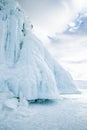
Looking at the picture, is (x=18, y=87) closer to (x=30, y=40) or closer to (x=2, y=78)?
(x=2, y=78)

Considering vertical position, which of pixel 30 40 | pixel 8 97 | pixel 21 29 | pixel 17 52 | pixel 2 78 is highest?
pixel 21 29

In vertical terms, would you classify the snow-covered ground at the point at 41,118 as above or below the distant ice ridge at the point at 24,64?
below

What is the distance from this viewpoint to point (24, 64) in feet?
53.8

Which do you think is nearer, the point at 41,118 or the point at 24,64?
the point at 41,118

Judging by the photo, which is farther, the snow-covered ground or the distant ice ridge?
the distant ice ridge

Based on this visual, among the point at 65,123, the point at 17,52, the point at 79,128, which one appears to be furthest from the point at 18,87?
the point at 79,128

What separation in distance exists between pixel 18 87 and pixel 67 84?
5791 millimetres

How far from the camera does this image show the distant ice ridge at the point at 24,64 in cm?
1509

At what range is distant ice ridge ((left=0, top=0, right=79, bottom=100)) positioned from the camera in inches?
594

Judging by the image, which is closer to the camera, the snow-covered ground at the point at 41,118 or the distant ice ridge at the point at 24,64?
the snow-covered ground at the point at 41,118

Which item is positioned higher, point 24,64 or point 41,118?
point 24,64

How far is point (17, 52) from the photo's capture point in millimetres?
17828

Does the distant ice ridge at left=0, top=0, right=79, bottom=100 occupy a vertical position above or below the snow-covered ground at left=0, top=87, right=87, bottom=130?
above

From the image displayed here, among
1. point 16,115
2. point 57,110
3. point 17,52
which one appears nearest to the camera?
point 16,115
